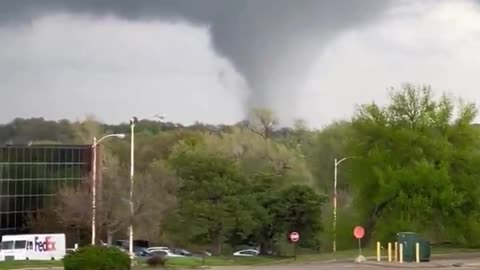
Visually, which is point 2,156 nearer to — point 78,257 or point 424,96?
point 424,96

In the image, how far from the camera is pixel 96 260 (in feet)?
139

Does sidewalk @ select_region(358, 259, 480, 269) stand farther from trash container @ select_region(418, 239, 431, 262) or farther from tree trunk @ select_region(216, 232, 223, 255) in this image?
tree trunk @ select_region(216, 232, 223, 255)

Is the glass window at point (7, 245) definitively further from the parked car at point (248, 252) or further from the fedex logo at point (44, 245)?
the parked car at point (248, 252)

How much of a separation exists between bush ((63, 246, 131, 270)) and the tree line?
23.3m

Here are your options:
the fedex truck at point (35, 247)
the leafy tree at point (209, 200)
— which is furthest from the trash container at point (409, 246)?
the leafy tree at point (209, 200)

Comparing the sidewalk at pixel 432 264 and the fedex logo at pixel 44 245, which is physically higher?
the sidewalk at pixel 432 264

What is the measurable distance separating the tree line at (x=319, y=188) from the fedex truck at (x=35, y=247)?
17.2 feet

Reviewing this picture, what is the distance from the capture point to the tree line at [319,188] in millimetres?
74625

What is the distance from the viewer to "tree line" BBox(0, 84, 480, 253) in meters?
74.6

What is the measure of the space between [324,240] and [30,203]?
30172 mm

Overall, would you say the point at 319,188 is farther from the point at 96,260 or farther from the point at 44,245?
the point at 96,260

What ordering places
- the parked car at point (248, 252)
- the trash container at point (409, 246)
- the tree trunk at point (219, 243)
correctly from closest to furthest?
1. the trash container at point (409, 246)
2. the tree trunk at point (219, 243)
3. the parked car at point (248, 252)

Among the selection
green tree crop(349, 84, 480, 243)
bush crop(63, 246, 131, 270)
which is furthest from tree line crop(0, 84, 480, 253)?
bush crop(63, 246, 131, 270)

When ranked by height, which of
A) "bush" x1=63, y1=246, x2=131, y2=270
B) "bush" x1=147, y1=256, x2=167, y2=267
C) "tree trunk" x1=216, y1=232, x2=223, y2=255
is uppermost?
"bush" x1=63, y1=246, x2=131, y2=270
